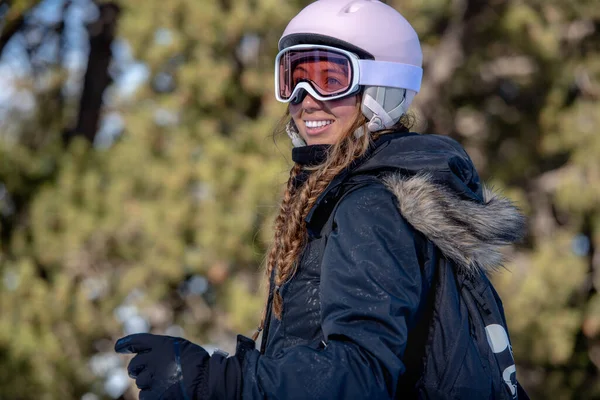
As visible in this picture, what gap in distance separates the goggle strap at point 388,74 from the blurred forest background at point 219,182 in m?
4.30

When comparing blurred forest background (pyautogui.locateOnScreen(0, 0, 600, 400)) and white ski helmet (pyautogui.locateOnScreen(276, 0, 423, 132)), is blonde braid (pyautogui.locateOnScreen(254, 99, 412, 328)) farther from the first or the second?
blurred forest background (pyautogui.locateOnScreen(0, 0, 600, 400))

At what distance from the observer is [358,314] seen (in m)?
1.41

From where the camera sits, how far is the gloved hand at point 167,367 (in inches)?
53.5

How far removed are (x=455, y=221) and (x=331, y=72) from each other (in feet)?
1.58

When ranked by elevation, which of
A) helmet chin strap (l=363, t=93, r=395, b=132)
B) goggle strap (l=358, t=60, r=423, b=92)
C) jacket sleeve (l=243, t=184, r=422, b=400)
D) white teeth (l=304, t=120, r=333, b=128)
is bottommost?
jacket sleeve (l=243, t=184, r=422, b=400)

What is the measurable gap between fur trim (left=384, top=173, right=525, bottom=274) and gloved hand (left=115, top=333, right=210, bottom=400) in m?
0.49

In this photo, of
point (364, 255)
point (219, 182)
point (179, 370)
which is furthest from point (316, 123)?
point (219, 182)

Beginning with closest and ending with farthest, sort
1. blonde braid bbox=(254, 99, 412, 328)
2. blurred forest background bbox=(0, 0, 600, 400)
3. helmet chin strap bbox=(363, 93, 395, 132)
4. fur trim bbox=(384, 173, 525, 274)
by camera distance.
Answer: fur trim bbox=(384, 173, 525, 274) < blonde braid bbox=(254, 99, 412, 328) < helmet chin strap bbox=(363, 93, 395, 132) < blurred forest background bbox=(0, 0, 600, 400)

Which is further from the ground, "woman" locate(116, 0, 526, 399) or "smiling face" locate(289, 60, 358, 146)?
"smiling face" locate(289, 60, 358, 146)

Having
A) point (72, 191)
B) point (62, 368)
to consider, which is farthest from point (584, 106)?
point (62, 368)

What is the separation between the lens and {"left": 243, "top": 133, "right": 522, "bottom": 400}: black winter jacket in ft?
4.46

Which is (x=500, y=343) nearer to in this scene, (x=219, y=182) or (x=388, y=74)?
(x=388, y=74)

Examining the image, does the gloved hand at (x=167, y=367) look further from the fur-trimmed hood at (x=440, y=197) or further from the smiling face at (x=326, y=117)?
the smiling face at (x=326, y=117)

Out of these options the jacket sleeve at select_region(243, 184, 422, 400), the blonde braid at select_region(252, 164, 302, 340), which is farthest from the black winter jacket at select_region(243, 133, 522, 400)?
the blonde braid at select_region(252, 164, 302, 340)
